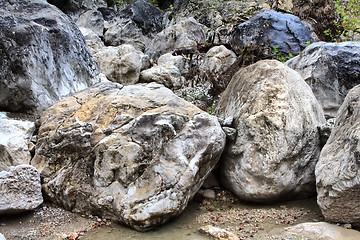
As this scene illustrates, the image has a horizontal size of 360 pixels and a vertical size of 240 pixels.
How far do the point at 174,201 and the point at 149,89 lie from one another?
1608 mm

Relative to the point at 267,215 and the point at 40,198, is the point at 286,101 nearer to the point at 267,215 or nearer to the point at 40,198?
the point at 267,215

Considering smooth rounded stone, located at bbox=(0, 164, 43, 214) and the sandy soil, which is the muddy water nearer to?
the sandy soil

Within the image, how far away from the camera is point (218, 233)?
10.6 ft

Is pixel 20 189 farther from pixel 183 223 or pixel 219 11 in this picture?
pixel 219 11

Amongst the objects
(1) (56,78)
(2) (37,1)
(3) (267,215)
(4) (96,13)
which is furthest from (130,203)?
(4) (96,13)

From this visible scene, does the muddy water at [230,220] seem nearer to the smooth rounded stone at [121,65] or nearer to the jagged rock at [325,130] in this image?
the jagged rock at [325,130]

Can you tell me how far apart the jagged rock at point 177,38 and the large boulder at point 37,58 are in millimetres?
4567

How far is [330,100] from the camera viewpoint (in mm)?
5324

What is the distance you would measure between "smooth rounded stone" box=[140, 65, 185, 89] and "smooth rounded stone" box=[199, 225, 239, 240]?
4535 mm

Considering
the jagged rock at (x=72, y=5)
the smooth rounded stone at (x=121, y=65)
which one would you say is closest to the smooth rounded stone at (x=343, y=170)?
the smooth rounded stone at (x=121, y=65)

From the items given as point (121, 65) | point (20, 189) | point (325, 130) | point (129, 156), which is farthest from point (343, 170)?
point (121, 65)

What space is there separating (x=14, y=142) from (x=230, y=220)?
2762mm

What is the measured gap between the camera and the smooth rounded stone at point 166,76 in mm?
7504

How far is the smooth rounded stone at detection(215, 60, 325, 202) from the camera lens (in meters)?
3.95
